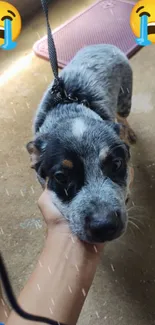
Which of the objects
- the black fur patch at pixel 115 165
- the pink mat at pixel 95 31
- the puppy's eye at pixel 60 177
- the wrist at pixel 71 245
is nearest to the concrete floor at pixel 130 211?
the pink mat at pixel 95 31

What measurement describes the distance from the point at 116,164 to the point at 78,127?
28 cm

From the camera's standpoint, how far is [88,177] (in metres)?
1.90

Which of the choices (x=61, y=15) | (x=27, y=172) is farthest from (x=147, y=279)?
(x=61, y=15)

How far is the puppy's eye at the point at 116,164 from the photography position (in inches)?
76.7

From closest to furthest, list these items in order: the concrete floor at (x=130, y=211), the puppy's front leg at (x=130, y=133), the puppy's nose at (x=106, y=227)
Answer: the puppy's nose at (x=106, y=227)
the concrete floor at (x=130, y=211)
the puppy's front leg at (x=130, y=133)

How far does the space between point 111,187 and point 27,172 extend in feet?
4.39

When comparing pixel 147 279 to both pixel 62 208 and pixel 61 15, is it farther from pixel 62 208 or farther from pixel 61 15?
pixel 61 15

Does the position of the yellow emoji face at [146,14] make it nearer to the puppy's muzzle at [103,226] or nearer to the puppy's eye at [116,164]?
the puppy's eye at [116,164]

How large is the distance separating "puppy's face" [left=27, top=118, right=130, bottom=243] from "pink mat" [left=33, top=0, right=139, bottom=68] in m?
2.08

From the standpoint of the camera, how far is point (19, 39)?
4.55 meters

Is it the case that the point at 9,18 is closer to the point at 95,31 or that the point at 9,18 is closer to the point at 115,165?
the point at 95,31

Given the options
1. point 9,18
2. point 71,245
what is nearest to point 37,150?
point 71,245

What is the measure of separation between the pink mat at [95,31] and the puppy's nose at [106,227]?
246cm

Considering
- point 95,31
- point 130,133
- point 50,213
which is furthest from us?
point 95,31
